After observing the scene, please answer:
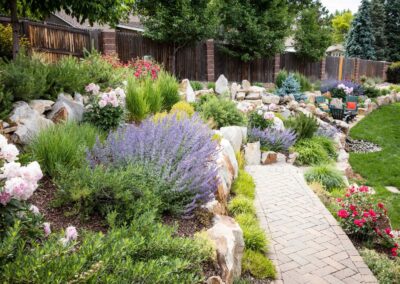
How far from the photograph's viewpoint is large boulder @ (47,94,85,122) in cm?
472

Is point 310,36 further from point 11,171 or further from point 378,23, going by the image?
point 11,171

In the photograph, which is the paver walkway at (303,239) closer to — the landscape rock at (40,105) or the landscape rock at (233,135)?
the landscape rock at (233,135)

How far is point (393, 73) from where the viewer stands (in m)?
29.4

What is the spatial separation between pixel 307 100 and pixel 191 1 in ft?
18.2

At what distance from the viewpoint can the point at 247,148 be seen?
278 inches

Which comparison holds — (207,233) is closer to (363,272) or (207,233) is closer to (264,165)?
(363,272)

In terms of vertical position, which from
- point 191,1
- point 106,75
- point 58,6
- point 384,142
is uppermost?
point 191,1

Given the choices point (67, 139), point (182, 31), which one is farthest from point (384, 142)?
point (67, 139)

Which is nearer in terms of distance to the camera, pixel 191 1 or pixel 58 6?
pixel 58 6

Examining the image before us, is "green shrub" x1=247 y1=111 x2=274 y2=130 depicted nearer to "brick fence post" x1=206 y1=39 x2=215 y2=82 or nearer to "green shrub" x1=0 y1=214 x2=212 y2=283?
"green shrub" x1=0 y1=214 x2=212 y2=283

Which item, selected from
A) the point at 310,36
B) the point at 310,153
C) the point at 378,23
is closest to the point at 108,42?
the point at 310,153

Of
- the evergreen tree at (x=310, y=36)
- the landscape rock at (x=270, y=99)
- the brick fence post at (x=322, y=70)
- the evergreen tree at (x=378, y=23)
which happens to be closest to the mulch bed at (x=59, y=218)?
the landscape rock at (x=270, y=99)

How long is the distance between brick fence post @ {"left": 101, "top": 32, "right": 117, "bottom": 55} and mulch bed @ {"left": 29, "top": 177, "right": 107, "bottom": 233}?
971 centimetres

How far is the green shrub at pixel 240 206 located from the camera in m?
4.46
